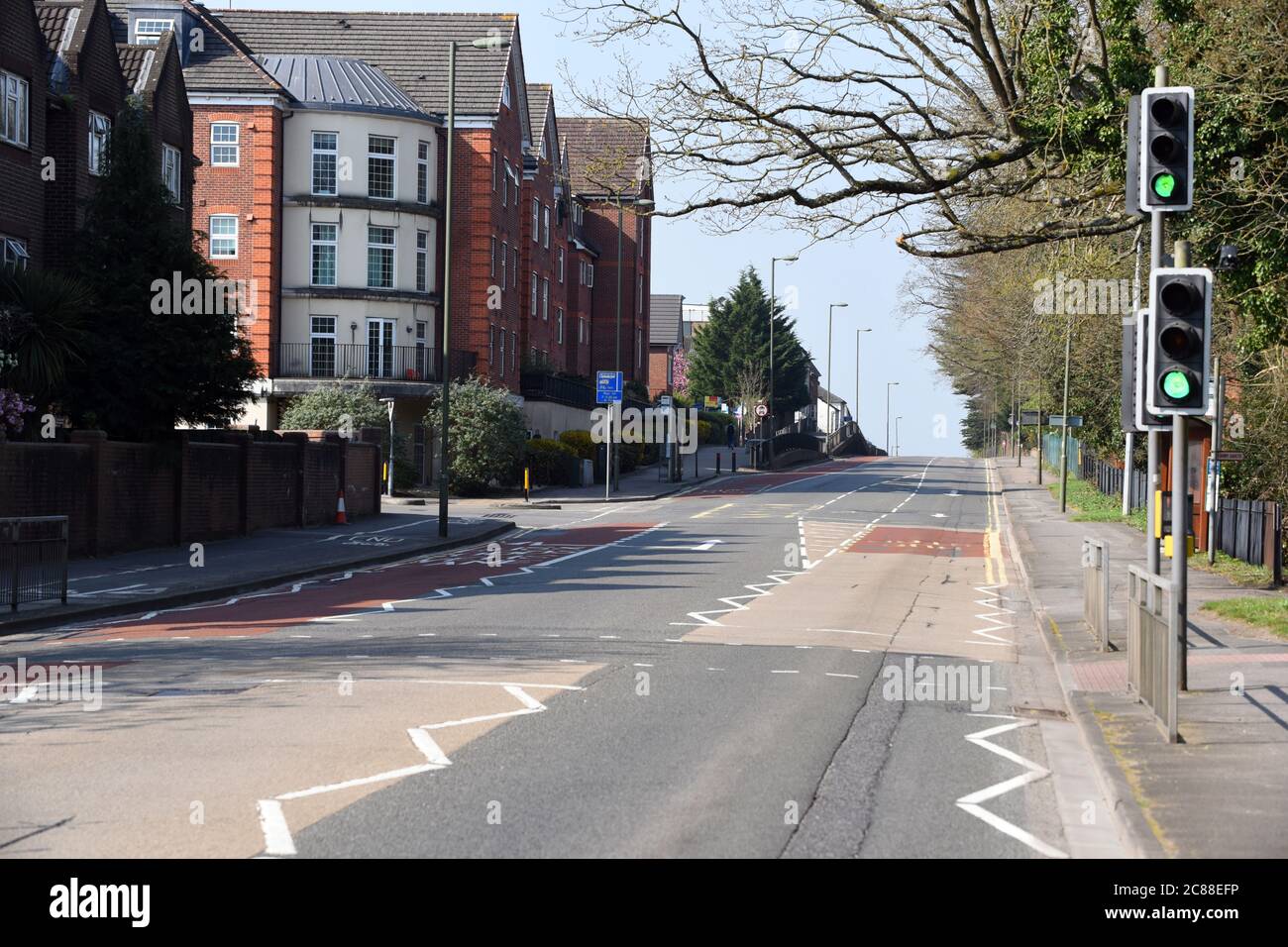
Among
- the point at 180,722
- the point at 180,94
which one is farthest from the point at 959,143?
the point at 180,94

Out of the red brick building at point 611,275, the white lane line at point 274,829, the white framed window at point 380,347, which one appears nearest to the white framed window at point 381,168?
the white framed window at point 380,347

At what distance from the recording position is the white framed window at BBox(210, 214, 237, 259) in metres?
52.5

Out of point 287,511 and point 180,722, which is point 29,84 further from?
point 180,722

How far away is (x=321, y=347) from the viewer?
5281cm

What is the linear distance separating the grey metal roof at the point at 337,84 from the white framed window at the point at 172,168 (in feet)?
50.2

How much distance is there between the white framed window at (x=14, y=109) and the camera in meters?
29.5

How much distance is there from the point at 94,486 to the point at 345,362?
1104 inches

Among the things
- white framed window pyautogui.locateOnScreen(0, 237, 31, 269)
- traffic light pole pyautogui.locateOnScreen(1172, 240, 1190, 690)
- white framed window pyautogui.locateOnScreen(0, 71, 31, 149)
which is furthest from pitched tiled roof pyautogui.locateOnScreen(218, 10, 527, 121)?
traffic light pole pyautogui.locateOnScreen(1172, 240, 1190, 690)

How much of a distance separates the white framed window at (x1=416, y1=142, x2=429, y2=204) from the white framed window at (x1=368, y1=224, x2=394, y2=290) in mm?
1800

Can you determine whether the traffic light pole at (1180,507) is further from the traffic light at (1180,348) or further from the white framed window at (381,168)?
the white framed window at (381,168)

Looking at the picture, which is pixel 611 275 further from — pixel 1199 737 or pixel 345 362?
pixel 1199 737

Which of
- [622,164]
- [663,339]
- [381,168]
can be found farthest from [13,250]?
[663,339]

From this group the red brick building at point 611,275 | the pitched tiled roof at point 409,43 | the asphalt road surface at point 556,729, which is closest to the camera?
the asphalt road surface at point 556,729
